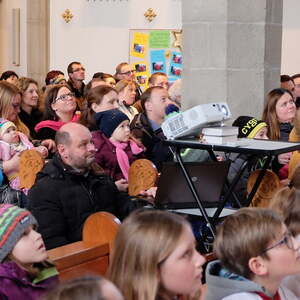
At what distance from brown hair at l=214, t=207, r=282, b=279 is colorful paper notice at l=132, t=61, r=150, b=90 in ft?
30.1

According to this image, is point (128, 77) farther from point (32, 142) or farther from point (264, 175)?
point (264, 175)

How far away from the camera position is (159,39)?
11789 millimetres

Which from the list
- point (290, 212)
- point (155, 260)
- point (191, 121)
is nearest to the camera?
point (155, 260)

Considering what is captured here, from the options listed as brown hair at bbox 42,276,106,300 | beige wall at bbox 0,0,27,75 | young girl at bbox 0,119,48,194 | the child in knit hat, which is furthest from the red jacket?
beige wall at bbox 0,0,27,75

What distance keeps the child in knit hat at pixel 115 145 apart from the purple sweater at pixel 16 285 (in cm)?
277

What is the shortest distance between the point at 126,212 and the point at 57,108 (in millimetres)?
2279

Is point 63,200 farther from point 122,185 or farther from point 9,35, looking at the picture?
point 9,35

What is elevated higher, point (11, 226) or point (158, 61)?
point (158, 61)

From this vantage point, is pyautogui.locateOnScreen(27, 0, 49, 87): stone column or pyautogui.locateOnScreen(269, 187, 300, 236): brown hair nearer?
pyautogui.locateOnScreen(269, 187, 300, 236): brown hair

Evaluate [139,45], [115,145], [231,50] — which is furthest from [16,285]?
[139,45]

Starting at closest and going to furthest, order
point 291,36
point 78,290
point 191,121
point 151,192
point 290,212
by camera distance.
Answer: point 78,290 < point 290,212 < point 191,121 < point 151,192 < point 291,36

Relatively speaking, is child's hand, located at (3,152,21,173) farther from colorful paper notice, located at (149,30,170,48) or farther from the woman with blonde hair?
colorful paper notice, located at (149,30,170,48)

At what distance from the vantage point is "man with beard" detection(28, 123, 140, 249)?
443 centimetres

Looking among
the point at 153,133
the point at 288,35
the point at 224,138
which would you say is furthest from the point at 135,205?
the point at 288,35
